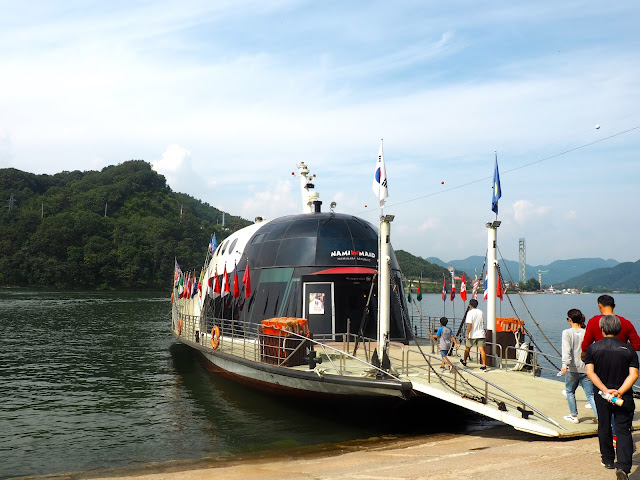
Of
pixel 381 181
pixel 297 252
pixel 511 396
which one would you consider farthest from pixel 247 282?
pixel 511 396

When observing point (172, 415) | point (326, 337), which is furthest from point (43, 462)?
point (326, 337)

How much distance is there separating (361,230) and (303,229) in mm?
1923

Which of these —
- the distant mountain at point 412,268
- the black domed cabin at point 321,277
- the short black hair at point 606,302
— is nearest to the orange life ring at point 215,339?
the black domed cabin at point 321,277

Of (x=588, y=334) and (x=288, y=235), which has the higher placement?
(x=288, y=235)

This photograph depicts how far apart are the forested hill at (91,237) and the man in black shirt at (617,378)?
111m

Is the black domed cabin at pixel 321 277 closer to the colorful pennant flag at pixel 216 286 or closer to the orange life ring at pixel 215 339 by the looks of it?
the orange life ring at pixel 215 339

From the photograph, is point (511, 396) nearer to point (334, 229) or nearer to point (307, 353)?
point (307, 353)

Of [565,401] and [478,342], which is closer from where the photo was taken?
[565,401]

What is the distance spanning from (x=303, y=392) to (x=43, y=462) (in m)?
5.66

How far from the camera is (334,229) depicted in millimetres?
17812

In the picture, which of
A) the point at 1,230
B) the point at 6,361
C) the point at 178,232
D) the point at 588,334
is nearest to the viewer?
the point at 588,334

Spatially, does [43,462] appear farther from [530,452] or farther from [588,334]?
[588,334]

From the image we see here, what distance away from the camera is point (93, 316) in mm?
50188

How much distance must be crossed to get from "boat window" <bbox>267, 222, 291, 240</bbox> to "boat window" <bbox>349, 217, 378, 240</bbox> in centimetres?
221
